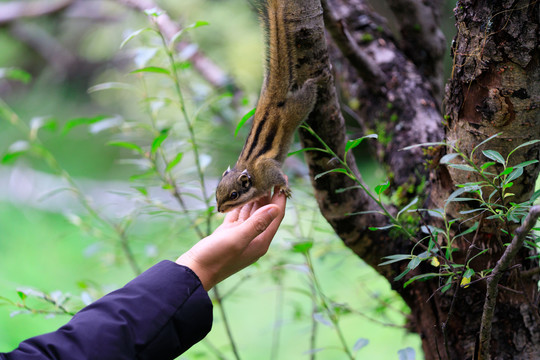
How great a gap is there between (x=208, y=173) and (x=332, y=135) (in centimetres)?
161

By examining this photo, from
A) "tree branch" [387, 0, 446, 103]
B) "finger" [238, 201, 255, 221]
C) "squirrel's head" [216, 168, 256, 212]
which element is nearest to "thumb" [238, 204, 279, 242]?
"finger" [238, 201, 255, 221]

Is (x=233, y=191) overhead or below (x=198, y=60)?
below

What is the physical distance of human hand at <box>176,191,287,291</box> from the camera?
84cm

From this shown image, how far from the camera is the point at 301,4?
90 cm

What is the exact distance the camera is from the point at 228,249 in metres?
0.85

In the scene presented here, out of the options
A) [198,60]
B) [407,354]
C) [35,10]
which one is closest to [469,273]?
[407,354]

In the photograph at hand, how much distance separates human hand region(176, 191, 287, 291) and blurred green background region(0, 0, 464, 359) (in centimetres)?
24

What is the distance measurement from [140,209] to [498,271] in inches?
33.9

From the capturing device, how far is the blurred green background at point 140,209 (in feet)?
4.69

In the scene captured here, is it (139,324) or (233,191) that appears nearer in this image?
(139,324)

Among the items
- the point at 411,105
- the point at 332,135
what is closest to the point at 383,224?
the point at 332,135

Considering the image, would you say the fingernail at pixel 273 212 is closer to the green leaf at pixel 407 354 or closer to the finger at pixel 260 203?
the finger at pixel 260 203

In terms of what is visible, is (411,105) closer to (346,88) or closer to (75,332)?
(346,88)

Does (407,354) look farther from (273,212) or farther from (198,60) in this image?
(198,60)
